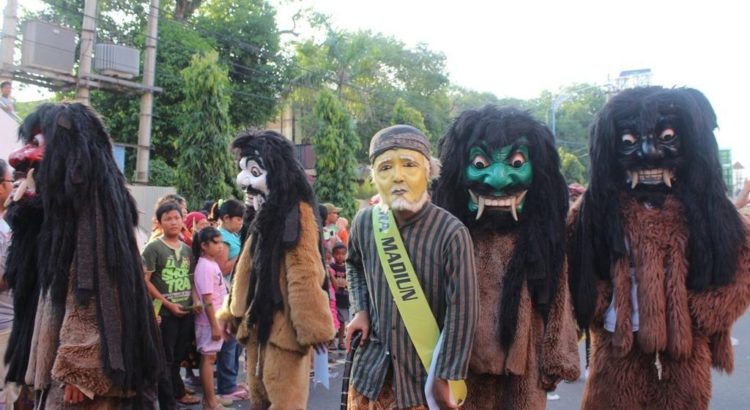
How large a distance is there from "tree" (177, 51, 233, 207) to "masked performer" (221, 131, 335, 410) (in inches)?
455

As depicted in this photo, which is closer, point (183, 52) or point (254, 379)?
point (254, 379)

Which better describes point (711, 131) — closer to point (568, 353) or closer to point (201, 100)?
point (568, 353)

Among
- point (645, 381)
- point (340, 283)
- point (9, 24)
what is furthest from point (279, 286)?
point (9, 24)

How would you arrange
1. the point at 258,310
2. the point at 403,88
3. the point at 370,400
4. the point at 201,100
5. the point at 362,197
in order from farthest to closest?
the point at 403,88, the point at 362,197, the point at 201,100, the point at 258,310, the point at 370,400

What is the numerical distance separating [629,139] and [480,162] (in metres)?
0.92

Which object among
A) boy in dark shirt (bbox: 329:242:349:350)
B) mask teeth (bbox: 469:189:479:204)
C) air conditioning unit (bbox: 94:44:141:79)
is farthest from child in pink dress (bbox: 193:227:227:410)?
air conditioning unit (bbox: 94:44:141:79)

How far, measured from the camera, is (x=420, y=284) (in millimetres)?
2955

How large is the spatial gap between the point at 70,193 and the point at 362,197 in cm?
2061

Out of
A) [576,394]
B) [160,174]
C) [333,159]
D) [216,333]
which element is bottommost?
[576,394]

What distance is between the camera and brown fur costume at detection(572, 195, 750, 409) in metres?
3.57

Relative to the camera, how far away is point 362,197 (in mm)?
23734

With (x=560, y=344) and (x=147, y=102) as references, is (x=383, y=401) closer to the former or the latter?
(x=560, y=344)

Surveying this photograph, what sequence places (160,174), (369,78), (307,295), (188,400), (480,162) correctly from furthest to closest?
(369,78) < (160,174) < (188,400) < (307,295) < (480,162)

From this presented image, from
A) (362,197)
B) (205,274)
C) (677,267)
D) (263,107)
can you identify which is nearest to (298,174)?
(205,274)
